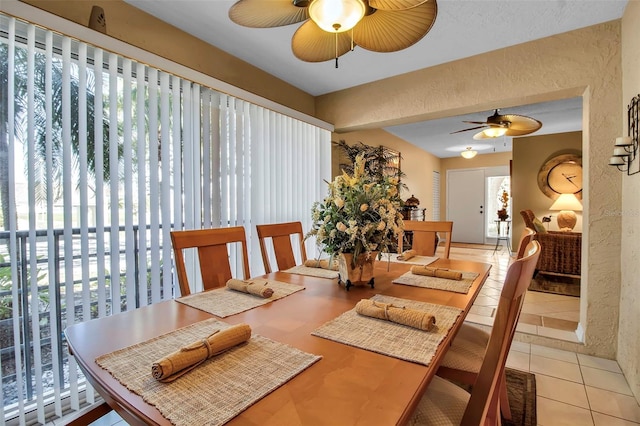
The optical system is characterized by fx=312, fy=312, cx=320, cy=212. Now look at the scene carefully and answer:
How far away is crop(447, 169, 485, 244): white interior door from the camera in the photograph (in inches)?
337

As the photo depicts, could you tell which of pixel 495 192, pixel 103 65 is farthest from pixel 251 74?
pixel 495 192

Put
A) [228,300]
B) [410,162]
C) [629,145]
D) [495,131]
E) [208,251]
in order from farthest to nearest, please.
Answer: [410,162], [495,131], [629,145], [208,251], [228,300]

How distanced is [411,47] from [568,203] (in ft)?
14.4

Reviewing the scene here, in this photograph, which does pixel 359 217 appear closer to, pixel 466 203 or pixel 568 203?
pixel 568 203

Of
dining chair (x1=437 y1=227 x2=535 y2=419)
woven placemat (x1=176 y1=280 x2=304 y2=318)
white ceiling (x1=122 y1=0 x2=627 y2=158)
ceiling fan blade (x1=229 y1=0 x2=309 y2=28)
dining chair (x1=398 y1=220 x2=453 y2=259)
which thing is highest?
white ceiling (x1=122 y1=0 x2=627 y2=158)

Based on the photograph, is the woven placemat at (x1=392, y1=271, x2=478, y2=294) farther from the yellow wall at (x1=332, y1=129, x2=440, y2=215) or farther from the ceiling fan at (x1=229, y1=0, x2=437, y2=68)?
the yellow wall at (x1=332, y1=129, x2=440, y2=215)

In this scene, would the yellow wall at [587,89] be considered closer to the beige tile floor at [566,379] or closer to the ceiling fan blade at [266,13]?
the beige tile floor at [566,379]

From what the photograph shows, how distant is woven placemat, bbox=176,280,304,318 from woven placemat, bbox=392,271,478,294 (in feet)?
1.93

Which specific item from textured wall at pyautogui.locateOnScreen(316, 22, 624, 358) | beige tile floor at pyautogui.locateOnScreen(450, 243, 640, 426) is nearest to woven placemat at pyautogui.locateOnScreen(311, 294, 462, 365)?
beige tile floor at pyautogui.locateOnScreen(450, 243, 640, 426)

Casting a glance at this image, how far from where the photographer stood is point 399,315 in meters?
1.11

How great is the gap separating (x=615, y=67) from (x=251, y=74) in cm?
305

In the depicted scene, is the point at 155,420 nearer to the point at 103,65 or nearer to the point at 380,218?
the point at 380,218

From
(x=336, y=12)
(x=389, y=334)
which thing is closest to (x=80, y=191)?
(x=336, y=12)

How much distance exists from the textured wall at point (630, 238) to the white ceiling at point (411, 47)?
0.91 feet
